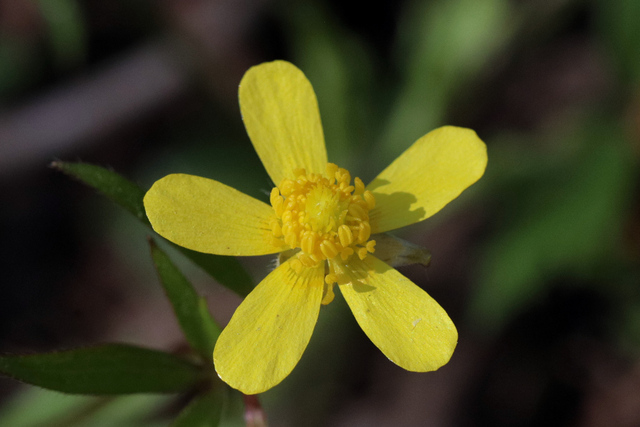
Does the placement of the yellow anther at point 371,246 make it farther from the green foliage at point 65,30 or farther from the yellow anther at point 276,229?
the green foliage at point 65,30

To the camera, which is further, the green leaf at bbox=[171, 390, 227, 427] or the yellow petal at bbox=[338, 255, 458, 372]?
the green leaf at bbox=[171, 390, 227, 427]

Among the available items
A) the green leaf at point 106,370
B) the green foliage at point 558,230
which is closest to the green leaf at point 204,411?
the green leaf at point 106,370

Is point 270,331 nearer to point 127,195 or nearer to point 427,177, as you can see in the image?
point 127,195

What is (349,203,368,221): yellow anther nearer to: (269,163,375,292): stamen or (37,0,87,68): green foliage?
(269,163,375,292): stamen

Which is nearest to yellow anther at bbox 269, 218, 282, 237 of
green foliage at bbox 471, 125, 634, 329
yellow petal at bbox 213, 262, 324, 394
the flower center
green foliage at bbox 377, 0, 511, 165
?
the flower center

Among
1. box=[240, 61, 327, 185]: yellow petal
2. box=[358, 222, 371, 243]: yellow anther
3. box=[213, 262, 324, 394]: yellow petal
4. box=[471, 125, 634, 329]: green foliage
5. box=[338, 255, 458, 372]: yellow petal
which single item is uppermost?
box=[240, 61, 327, 185]: yellow petal

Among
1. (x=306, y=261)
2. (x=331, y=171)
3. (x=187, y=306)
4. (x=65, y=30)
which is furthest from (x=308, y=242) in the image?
(x=65, y=30)
